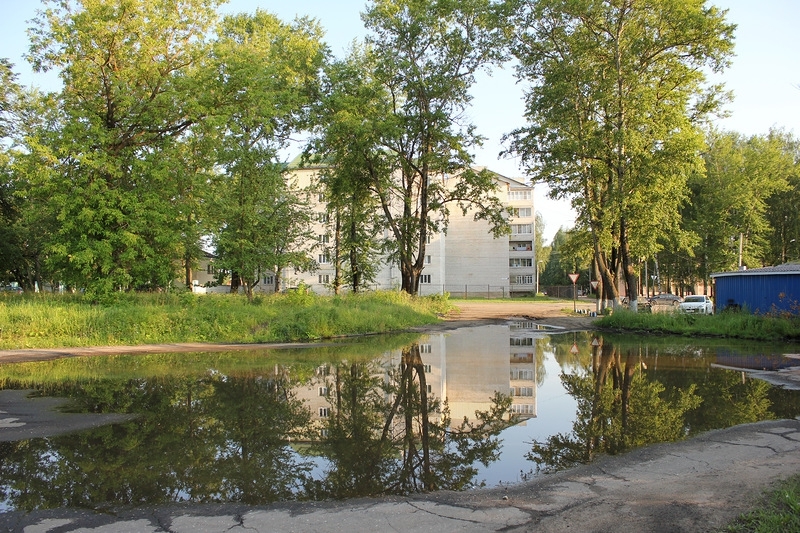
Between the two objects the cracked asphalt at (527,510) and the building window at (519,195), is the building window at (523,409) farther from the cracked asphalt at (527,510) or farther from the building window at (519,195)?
the building window at (519,195)

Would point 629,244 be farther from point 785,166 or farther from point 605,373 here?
point 785,166

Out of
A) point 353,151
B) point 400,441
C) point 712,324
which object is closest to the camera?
point 400,441

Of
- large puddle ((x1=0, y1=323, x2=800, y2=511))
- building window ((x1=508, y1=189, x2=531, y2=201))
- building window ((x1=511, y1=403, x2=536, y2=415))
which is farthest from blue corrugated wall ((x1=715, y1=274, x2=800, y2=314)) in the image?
building window ((x1=508, y1=189, x2=531, y2=201))

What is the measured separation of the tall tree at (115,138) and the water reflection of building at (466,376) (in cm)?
1225

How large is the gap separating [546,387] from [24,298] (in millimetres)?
21131

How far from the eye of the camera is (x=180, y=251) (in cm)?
2489

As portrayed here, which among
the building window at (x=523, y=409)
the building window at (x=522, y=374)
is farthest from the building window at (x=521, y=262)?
the building window at (x=523, y=409)

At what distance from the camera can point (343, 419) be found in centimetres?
869

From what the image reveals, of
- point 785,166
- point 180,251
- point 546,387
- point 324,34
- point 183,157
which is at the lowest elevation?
point 546,387

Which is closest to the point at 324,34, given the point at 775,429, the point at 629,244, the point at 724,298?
the point at 629,244

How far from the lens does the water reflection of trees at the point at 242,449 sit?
18.6 ft

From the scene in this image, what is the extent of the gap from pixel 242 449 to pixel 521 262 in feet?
257

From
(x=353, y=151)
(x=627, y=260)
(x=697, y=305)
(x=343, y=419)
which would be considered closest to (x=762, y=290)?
(x=627, y=260)

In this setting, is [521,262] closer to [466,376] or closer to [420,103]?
[420,103]
